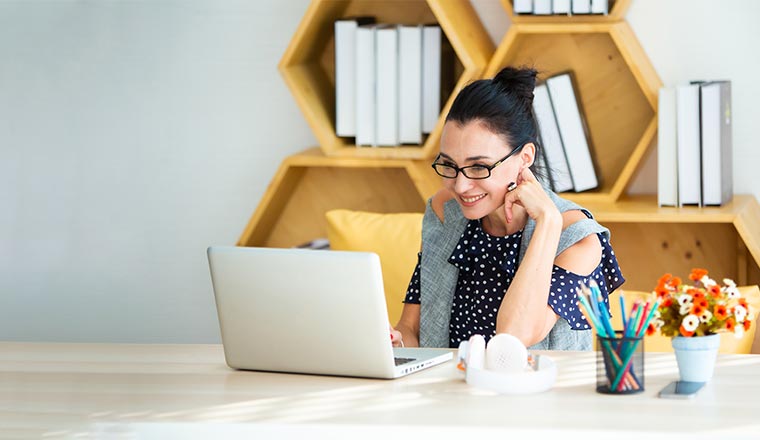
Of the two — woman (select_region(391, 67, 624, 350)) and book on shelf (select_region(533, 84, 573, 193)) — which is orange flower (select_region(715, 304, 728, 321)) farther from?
book on shelf (select_region(533, 84, 573, 193))

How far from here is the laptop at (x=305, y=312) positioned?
1814 millimetres

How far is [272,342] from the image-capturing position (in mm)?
1908

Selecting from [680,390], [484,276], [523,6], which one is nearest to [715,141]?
[523,6]

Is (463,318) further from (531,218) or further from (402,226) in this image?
(402,226)

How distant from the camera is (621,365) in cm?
174

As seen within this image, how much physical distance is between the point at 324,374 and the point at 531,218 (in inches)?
27.1

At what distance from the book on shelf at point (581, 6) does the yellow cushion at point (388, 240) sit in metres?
0.74

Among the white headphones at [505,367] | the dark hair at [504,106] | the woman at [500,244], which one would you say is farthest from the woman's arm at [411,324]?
the white headphones at [505,367]

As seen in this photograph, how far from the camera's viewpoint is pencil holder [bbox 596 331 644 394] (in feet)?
5.72

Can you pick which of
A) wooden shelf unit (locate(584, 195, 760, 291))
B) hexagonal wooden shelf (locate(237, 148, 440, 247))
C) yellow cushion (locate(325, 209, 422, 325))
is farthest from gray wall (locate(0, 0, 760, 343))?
wooden shelf unit (locate(584, 195, 760, 291))

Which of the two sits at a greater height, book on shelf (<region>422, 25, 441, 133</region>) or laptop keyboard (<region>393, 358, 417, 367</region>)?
book on shelf (<region>422, 25, 441, 133</region>)

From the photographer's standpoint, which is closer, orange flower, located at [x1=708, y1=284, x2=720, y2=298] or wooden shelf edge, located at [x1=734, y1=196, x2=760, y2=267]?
orange flower, located at [x1=708, y1=284, x2=720, y2=298]

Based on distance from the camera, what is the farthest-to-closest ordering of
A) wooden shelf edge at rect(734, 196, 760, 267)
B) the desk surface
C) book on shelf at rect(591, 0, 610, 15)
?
book on shelf at rect(591, 0, 610, 15), wooden shelf edge at rect(734, 196, 760, 267), the desk surface

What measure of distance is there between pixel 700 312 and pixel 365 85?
1.62m
